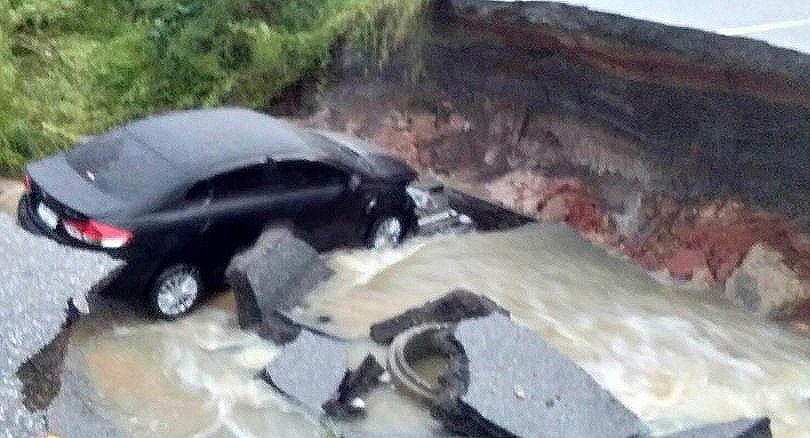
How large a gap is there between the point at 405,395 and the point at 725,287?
13.0ft

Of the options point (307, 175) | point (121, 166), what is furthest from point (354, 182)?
point (121, 166)

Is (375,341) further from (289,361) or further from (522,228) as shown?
(522,228)

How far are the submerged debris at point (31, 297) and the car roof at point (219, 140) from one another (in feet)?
4.89

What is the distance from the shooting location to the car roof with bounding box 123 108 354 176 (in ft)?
24.4

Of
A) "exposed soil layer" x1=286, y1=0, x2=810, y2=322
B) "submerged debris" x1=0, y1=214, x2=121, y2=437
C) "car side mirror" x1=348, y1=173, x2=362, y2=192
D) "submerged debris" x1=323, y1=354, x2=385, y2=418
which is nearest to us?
"submerged debris" x1=0, y1=214, x2=121, y2=437

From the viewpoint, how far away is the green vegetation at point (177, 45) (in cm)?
1062

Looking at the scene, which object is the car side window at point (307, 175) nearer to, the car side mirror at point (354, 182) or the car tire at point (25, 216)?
the car side mirror at point (354, 182)

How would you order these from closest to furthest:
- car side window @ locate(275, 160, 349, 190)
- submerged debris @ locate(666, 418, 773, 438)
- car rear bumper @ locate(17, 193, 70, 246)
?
submerged debris @ locate(666, 418, 773, 438) < car rear bumper @ locate(17, 193, 70, 246) < car side window @ locate(275, 160, 349, 190)

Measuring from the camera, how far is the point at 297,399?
650cm

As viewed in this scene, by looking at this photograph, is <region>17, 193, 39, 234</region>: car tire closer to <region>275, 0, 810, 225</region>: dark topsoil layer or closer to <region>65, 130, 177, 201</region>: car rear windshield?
<region>65, 130, 177, 201</region>: car rear windshield

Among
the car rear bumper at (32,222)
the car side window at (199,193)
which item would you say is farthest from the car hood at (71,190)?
the car side window at (199,193)

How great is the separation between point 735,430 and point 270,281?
11.8 ft

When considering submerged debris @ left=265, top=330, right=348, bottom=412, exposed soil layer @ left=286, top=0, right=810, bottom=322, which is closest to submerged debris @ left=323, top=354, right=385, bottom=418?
submerged debris @ left=265, top=330, right=348, bottom=412

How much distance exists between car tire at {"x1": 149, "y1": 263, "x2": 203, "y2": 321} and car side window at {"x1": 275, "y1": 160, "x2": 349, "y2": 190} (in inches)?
43.2
